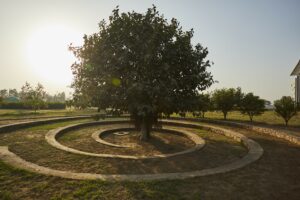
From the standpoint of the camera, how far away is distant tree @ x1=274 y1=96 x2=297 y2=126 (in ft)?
74.6

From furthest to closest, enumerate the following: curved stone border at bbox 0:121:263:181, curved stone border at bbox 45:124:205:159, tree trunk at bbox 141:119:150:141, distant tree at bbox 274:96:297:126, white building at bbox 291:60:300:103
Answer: white building at bbox 291:60:300:103 < distant tree at bbox 274:96:297:126 < tree trunk at bbox 141:119:150:141 < curved stone border at bbox 45:124:205:159 < curved stone border at bbox 0:121:263:181

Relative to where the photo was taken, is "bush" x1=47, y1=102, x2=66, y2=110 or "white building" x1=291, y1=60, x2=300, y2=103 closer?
"white building" x1=291, y1=60, x2=300, y2=103

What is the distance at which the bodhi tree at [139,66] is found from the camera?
49.0 feet

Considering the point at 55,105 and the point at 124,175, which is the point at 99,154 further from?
the point at 55,105

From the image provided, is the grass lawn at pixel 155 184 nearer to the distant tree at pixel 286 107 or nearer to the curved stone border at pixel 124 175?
the curved stone border at pixel 124 175

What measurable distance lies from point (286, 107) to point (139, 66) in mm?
15137

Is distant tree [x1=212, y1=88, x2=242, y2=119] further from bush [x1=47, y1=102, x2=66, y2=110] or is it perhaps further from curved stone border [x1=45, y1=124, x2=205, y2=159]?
bush [x1=47, y1=102, x2=66, y2=110]

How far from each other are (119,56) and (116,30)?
1846 millimetres

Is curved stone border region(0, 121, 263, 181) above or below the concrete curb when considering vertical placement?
below

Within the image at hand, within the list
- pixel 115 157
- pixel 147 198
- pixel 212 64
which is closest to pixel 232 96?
pixel 212 64

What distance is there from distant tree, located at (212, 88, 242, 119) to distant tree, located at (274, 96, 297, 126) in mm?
5129

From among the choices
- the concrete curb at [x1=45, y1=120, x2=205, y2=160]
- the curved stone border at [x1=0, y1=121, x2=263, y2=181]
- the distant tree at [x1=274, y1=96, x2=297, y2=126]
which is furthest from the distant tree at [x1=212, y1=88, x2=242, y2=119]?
the curved stone border at [x1=0, y1=121, x2=263, y2=181]

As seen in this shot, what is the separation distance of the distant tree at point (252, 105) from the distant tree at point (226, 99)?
1011 millimetres

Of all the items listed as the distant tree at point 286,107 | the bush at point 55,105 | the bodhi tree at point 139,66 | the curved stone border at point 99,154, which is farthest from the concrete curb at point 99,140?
the bush at point 55,105
